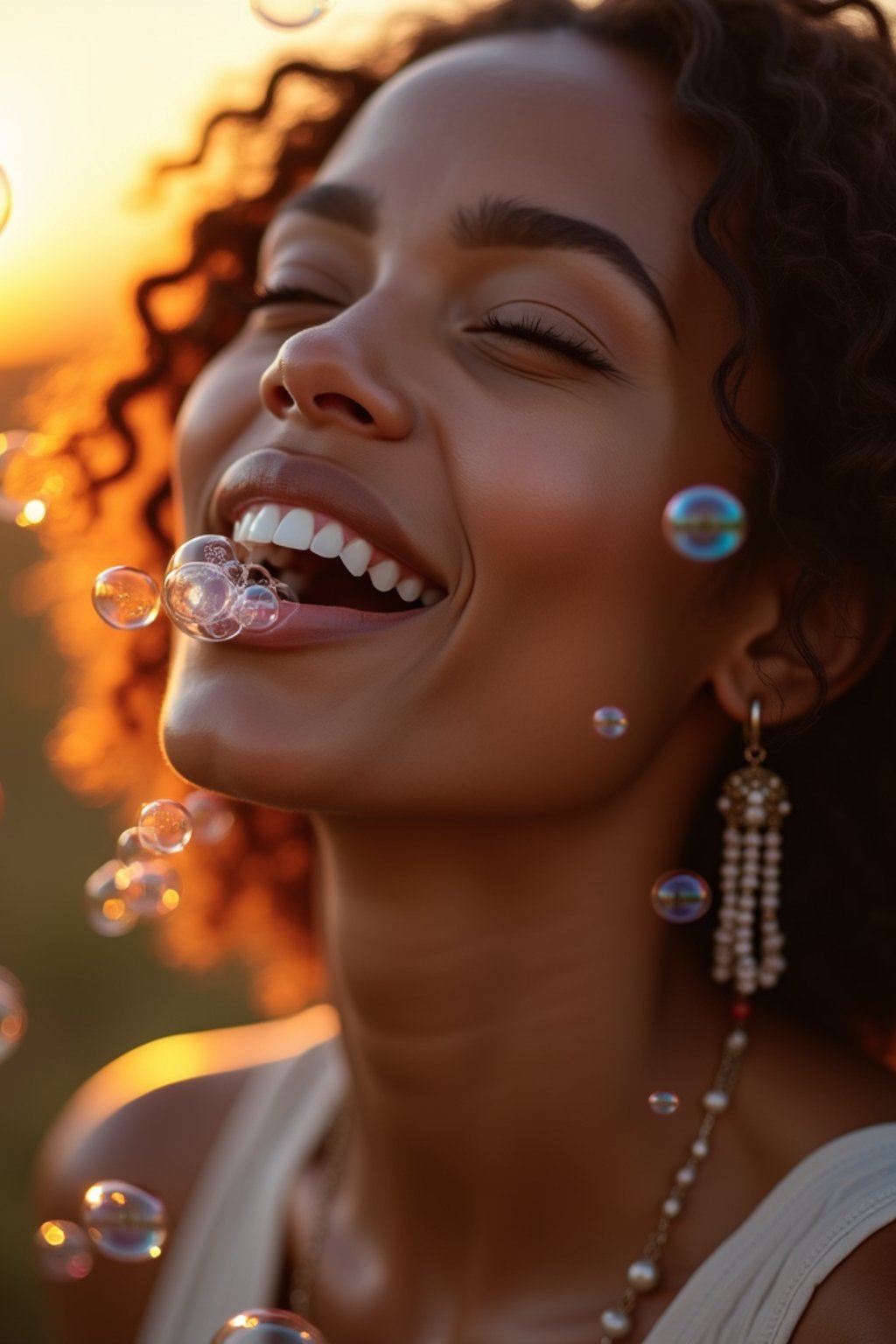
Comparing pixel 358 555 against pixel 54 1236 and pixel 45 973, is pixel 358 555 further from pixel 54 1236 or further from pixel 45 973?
pixel 45 973

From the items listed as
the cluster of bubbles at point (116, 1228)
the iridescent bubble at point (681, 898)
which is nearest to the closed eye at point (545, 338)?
the iridescent bubble at point (681, 898)

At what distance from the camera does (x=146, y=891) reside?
1.65 metres

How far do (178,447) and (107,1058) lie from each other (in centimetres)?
281

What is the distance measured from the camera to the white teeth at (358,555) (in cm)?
122

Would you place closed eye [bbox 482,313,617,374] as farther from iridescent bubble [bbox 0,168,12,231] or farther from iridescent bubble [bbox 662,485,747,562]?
iridescent bubble [bbox 0,168,12,231]

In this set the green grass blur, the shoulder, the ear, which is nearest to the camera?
the shoulder

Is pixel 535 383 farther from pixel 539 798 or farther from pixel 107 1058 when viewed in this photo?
pixel 107 1058

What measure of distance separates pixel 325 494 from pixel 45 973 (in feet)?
10.6

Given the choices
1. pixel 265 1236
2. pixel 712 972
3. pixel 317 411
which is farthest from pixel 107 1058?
pixel 317 411

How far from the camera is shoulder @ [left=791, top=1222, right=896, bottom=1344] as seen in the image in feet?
3.95

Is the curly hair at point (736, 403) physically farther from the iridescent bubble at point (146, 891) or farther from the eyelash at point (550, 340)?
the iridescent bubble at point (146, 891)

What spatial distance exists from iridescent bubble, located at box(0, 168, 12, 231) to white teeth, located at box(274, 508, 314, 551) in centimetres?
58

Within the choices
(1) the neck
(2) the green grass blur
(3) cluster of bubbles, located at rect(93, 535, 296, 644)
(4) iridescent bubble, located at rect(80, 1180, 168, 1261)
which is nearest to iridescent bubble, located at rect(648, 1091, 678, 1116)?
(1) the neck

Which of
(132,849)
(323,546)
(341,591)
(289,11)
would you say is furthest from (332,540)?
(289,11)
